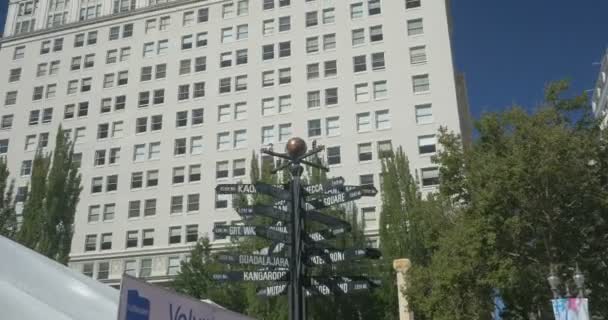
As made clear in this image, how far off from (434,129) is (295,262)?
3527cm

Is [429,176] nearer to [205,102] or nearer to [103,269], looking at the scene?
[205,102]

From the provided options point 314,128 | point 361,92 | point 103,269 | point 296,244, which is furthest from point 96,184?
point 296,244

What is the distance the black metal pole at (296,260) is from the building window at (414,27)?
38.7 metres

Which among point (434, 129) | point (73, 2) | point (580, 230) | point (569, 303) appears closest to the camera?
point (569, 303)

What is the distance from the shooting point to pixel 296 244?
26.8 ft

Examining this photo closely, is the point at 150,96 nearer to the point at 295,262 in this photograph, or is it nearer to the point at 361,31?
the point at 361,31

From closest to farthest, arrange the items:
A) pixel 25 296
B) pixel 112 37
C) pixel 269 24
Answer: pixel 25 296
pixel 269 24
pixel 112 37

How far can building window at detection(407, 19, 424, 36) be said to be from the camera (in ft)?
149

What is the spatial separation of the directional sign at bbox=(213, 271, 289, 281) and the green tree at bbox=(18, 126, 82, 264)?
92.6 feet

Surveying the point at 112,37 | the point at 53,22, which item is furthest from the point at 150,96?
the point at 53,22

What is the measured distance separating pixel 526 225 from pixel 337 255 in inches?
551

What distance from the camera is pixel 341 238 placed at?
3066 centimetres

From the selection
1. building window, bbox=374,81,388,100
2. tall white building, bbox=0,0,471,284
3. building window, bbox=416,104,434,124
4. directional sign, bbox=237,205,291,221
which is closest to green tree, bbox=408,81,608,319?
directional sign, bbox=237,205,291,221

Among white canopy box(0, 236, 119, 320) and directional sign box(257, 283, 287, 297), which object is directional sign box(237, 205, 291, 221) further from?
white canopy box(0, 236, 119, 320)
